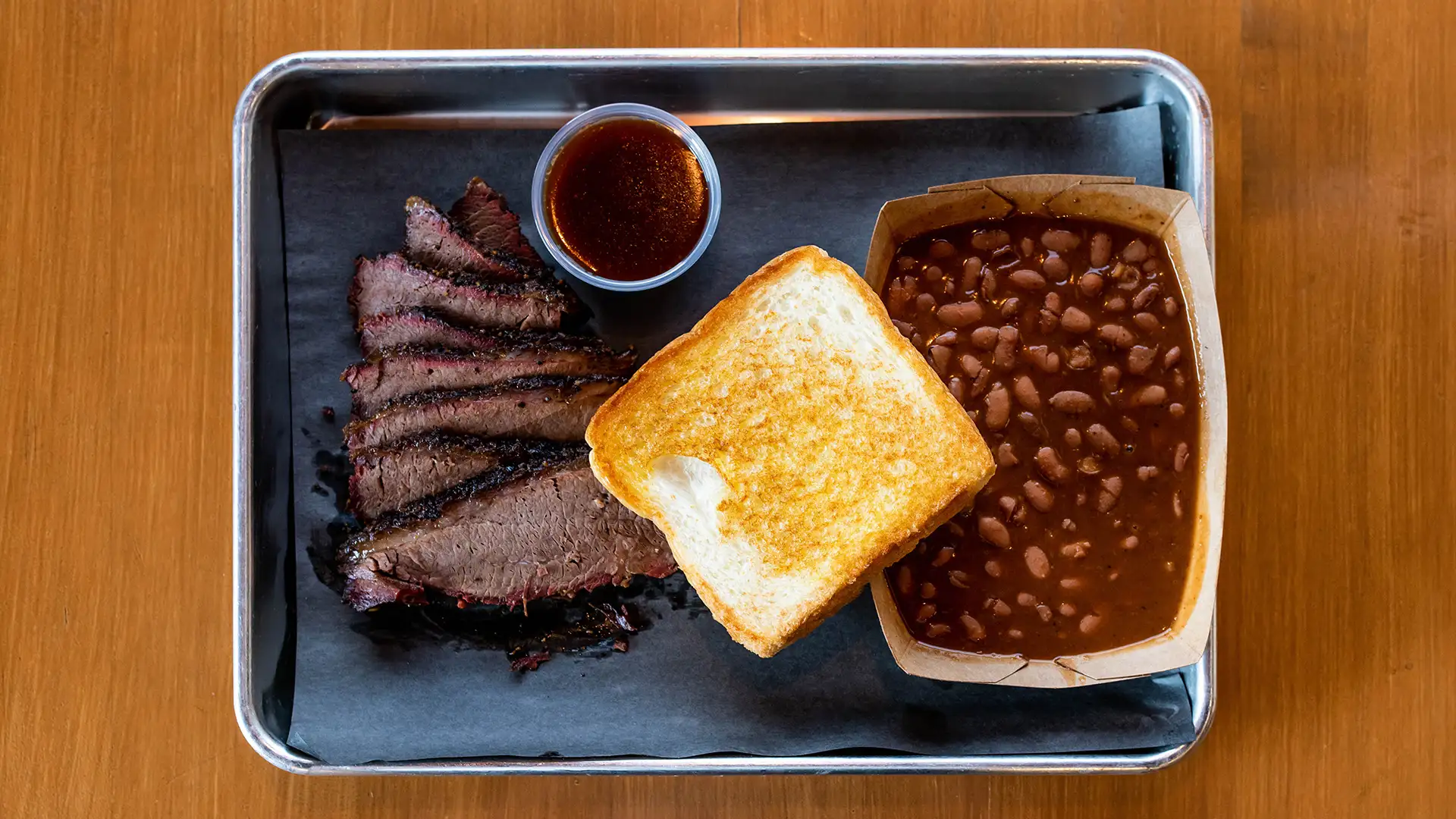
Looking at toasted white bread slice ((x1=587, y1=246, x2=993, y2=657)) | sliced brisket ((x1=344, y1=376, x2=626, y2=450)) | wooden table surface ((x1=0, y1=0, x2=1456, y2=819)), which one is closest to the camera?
toasted white bread slice ((x1=587, y1=246, x2=993, y2=657))

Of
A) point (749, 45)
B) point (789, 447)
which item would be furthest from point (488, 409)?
point (749, 45)

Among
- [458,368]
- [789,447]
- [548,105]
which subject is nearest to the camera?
[789,447]

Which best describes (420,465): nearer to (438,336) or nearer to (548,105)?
(438,336)

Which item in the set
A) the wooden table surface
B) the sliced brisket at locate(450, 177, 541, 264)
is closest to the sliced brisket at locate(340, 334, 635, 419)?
the sliced brisket at locate(450, 177, 541, 264)

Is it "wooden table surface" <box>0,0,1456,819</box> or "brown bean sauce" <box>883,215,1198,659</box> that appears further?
"wooden table surface" <box>0,0,1456,819</box>

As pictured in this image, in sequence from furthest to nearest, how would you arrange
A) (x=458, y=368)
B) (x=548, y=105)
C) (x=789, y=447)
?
(x=548, y=105)
(x=458, y=368)
(x=789, y=447)

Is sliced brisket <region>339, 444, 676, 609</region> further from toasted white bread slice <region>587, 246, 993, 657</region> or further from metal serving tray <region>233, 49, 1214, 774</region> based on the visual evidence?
metal serving tray <region>233, 49, 1214, 774</region>

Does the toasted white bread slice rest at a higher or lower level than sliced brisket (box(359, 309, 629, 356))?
lower
